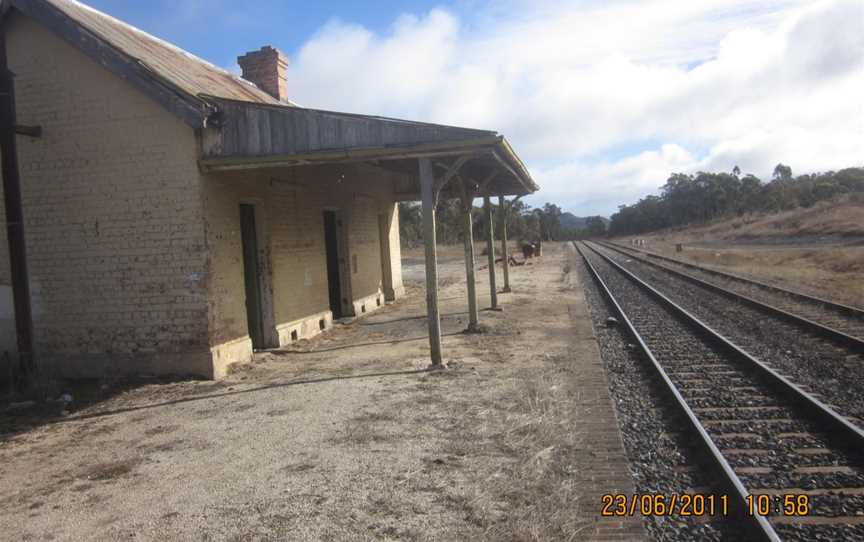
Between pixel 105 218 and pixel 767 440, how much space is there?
8.26 meters

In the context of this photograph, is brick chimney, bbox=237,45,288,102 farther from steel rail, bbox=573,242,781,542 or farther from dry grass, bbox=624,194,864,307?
dry grass, bbox=624,194,864,307

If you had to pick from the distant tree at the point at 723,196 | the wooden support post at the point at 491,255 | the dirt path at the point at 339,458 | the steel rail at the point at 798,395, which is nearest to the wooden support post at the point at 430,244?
the dirt path at the point at 339,458

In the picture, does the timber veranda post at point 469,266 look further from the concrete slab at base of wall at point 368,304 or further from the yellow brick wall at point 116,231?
the yellow brick wall at point 116,231

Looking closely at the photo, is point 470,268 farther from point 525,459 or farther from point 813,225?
point 813,225

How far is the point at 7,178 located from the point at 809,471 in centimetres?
938

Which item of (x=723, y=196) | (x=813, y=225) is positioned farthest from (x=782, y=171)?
(x=813, y=225)

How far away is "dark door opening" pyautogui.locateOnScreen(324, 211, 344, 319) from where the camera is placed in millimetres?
13781

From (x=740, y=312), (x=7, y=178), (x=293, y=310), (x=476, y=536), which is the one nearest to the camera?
(x=476, y=536)

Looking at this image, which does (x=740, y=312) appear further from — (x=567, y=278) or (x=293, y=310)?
(x=567, y=278)

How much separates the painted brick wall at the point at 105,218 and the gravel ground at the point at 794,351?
7.35 m

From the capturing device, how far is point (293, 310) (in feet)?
36.6

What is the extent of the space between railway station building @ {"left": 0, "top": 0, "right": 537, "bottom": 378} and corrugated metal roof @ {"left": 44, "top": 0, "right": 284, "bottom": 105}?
0.08 metres

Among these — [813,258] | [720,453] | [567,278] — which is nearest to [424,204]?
[720,453]

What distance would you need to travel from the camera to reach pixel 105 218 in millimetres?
8797
